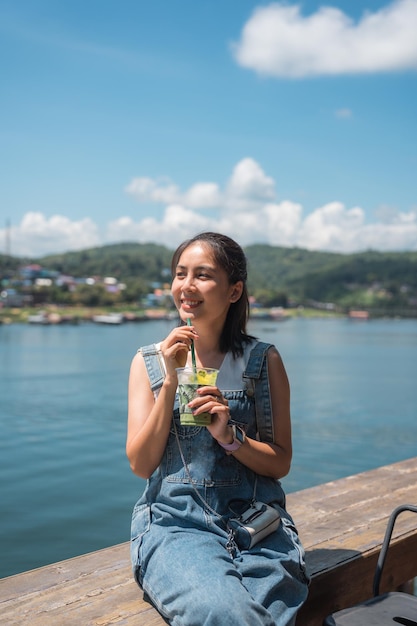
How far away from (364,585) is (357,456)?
11143 millimetres

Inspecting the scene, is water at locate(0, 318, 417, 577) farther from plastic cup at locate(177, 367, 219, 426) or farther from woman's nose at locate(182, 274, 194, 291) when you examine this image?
plastic cup at locate(177, 367, 219, 426)

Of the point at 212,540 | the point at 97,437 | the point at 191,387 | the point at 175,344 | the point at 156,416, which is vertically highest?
the point at 175,344

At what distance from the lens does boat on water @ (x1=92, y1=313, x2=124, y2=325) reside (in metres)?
72.2

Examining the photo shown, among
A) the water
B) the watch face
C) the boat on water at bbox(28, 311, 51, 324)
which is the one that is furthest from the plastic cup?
the boat on water at bbox(28, 311, 51, 324)

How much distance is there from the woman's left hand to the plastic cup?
0.9 inches

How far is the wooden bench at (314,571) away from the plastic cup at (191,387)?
0.55m

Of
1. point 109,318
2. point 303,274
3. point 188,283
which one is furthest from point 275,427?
point 303,274

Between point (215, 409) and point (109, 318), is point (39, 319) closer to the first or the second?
point (109, 318)

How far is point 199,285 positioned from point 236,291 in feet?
0.60

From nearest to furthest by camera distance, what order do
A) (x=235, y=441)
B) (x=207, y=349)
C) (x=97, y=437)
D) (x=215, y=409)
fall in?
(x=215, y=409), (x=235, y=441), (x=207, y=349), (x=97, y=437)

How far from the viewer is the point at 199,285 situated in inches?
86.4

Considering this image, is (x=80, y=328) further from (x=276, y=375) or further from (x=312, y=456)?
(x=276, y=375)

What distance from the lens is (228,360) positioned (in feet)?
7.40

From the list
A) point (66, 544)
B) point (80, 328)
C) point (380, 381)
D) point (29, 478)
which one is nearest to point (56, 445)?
point (29, 478)
